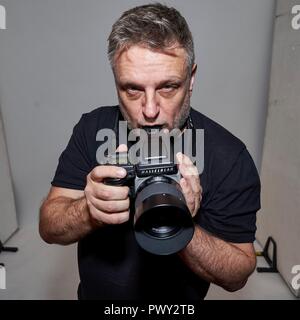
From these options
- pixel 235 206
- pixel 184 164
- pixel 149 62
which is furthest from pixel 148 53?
pixel 235 206

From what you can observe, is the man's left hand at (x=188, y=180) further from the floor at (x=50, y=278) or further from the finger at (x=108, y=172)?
the floor at (x=50, y=278)

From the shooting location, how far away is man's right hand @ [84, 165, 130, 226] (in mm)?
632

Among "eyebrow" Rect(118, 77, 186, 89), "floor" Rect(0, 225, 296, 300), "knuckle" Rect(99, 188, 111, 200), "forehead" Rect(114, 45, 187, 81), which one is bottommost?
"floor" Rect(0, 225, 296, 300)

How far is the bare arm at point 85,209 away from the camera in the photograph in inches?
25.1

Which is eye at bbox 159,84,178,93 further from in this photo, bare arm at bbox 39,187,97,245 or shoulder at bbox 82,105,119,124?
bare arm at bbox 39,187,97,245

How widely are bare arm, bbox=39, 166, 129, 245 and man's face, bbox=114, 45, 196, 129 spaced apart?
0.24 meters

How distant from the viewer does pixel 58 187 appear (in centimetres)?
91

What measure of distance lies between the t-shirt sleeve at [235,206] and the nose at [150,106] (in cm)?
22
